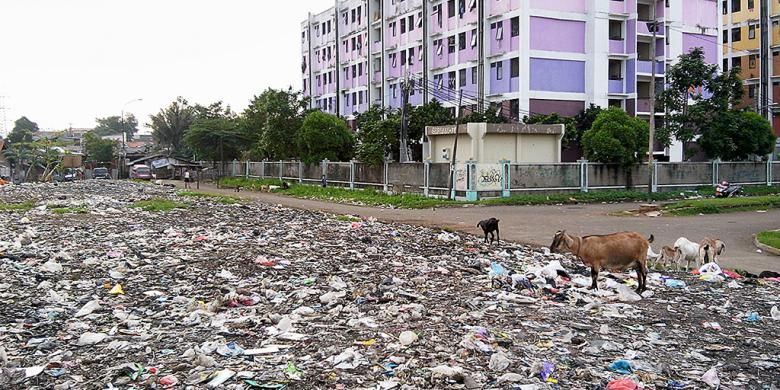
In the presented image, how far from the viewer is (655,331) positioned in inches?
249

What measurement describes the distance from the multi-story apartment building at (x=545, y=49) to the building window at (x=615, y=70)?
0.06m

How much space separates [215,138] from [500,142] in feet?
95.2

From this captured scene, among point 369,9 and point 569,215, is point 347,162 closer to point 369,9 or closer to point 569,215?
point 569,215

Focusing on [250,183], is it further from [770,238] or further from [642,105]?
[770,238]

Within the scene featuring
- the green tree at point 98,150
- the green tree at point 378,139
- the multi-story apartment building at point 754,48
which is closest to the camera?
the green tree at point 378,139

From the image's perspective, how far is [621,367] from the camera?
205 inches

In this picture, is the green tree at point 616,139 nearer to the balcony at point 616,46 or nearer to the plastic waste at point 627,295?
the balcony at point 616,46

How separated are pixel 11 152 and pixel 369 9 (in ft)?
114

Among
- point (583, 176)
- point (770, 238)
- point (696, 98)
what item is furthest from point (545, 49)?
point (770, 238)

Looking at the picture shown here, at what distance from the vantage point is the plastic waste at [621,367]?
5.13m

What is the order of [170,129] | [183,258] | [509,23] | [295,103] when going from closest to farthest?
[183,258]
[509,23]
[295,103]
[170,129]

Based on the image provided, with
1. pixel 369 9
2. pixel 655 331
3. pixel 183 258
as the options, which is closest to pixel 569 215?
pixel 183 258

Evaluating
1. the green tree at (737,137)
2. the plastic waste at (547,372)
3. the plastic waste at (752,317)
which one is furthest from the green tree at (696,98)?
the plastic waste at (547,372)

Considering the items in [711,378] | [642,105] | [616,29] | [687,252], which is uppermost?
[616,29]
